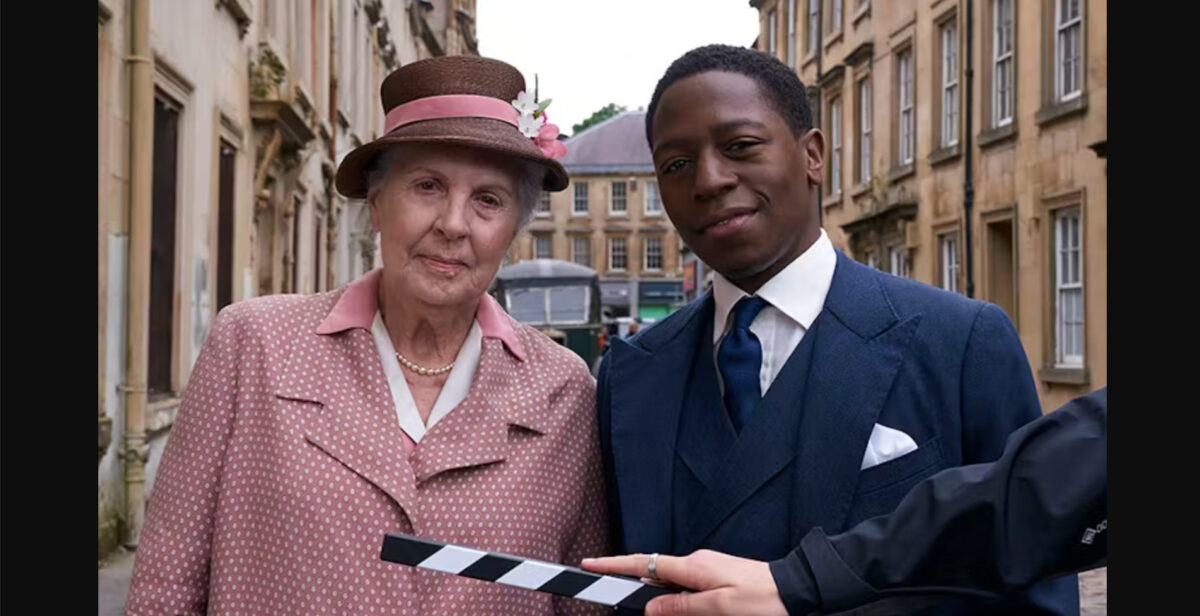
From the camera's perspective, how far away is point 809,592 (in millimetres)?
2121

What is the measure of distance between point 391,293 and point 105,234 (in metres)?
5.96

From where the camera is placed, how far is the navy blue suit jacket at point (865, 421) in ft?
7.66

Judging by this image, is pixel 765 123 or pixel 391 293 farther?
pixel 391 293

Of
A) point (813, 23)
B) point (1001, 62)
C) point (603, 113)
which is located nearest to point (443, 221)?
A: point (1001, 62)

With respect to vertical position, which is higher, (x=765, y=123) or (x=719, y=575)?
(x=765, y=123)

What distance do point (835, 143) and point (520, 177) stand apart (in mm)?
23416

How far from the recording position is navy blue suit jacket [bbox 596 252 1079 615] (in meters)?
2.33

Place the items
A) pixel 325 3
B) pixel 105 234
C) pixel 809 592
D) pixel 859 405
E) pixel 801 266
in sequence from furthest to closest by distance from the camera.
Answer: pixel 325 3 → pixel 105 234 → pixel 801 266 → pixel 859 405 → pixel 809 592

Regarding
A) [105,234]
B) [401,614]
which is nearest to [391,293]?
[401,614]

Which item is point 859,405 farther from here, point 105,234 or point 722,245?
point 105,234

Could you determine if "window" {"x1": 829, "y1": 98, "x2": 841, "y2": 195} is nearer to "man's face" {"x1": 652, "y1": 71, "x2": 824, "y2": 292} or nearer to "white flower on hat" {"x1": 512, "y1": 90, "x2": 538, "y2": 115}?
Result: "white flower on hat" {"x1": 512, "y1": 90, "x2": 538, "y2": 115}

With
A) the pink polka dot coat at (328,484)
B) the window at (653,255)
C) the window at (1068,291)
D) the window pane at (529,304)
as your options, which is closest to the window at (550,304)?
the window pane at (529,304)

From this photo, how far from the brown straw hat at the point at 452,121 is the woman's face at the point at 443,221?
5 centimetres

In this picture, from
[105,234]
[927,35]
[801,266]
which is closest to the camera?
[801,266]
